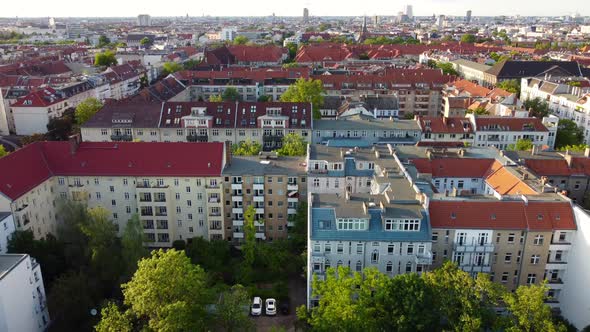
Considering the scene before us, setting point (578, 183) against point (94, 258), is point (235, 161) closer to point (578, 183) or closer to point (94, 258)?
point (94, 258)

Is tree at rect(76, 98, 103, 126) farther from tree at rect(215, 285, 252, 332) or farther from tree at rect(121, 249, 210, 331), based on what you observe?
tree at rect(215, 285, 252, 332)

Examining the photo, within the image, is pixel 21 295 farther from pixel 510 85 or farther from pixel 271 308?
pixel 510 85

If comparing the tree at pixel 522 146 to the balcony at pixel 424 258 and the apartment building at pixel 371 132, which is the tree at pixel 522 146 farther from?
the balcony at pixel 424 258

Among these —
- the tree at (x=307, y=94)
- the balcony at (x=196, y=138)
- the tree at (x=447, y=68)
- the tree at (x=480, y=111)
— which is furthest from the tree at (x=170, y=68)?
the tree at (x=480, y=111)

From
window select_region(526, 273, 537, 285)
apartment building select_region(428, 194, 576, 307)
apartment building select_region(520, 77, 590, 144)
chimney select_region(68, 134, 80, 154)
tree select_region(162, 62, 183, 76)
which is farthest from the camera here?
tree select_region(162, 62, 183, 76)

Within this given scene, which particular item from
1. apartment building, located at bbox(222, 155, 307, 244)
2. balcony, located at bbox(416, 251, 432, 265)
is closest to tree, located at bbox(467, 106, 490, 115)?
apartment building, located at bbox(222, 155, 307, 244)

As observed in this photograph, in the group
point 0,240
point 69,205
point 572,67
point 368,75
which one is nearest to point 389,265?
point 69,205
